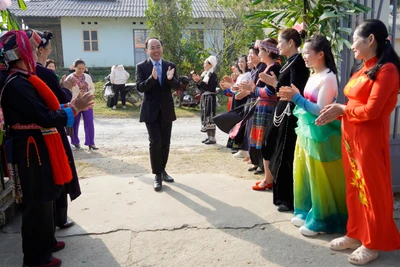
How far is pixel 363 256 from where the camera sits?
9.43 feet

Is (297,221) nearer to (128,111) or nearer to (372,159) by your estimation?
(372,159)

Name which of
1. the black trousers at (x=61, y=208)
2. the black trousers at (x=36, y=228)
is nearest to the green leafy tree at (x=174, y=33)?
the black trousers at (x=61, y=208)

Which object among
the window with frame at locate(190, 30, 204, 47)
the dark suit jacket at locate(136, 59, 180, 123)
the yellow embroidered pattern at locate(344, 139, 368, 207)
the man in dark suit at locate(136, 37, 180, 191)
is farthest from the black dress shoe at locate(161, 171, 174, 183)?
the window with frame at locate(190, 30, 204, 47)

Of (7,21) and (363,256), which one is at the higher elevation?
(7,21)

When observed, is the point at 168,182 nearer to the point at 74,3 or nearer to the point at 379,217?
the point at 379,217

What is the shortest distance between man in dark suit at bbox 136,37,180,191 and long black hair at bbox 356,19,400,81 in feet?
8.15

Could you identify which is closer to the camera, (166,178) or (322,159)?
(322,159)

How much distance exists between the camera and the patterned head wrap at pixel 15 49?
2.72m

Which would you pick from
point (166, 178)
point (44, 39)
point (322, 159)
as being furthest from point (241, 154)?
Answer: point (44, 39)

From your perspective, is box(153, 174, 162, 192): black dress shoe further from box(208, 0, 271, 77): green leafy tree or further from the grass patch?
box(208, 0, 271, 77): green leafy tree

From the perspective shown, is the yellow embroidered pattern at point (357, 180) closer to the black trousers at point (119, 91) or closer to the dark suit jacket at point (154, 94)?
the dark suit jacket at point (154, 94)

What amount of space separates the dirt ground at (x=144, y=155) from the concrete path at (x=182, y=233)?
90 cm

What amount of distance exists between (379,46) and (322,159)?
1016 mm

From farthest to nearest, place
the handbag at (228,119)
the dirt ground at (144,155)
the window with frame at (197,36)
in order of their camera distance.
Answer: the window with frame at (197,36), the dirt ground at (144,155), the handbag at (228,119)
